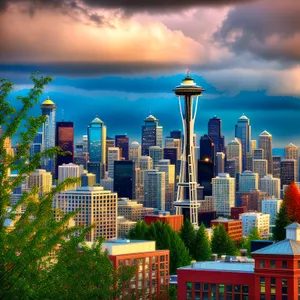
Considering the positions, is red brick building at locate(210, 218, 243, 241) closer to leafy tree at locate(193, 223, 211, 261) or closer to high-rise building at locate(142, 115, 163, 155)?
leafy tree at locate(193, 223, 211, 261)

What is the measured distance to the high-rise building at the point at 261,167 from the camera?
90.8 metres

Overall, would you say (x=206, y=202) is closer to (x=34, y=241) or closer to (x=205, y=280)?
(x=205, y=280)

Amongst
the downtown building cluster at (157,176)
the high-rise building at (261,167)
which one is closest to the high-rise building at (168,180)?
the downtown building cluster at (157,176)

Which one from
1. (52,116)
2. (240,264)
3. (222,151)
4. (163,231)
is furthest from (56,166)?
(240,264)

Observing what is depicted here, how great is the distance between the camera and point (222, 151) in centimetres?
9231

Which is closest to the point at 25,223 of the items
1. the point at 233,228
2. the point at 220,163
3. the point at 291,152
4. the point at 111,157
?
the point at 233,228

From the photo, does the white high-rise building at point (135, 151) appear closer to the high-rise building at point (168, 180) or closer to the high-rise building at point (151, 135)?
the high-rise building at point (151, 135)

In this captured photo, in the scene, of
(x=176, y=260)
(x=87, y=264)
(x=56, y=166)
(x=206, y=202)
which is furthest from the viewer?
(x=56, y=166)

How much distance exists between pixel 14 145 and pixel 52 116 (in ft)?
273

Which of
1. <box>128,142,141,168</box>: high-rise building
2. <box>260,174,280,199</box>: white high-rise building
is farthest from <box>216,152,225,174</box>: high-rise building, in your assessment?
<box>128,142,141,168</box>: high-rise building

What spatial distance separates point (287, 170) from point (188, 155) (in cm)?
4265

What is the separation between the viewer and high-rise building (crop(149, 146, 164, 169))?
88.7m

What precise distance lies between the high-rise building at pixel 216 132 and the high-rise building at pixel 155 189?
42.0ft

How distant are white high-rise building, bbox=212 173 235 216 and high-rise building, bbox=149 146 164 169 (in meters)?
9.99
